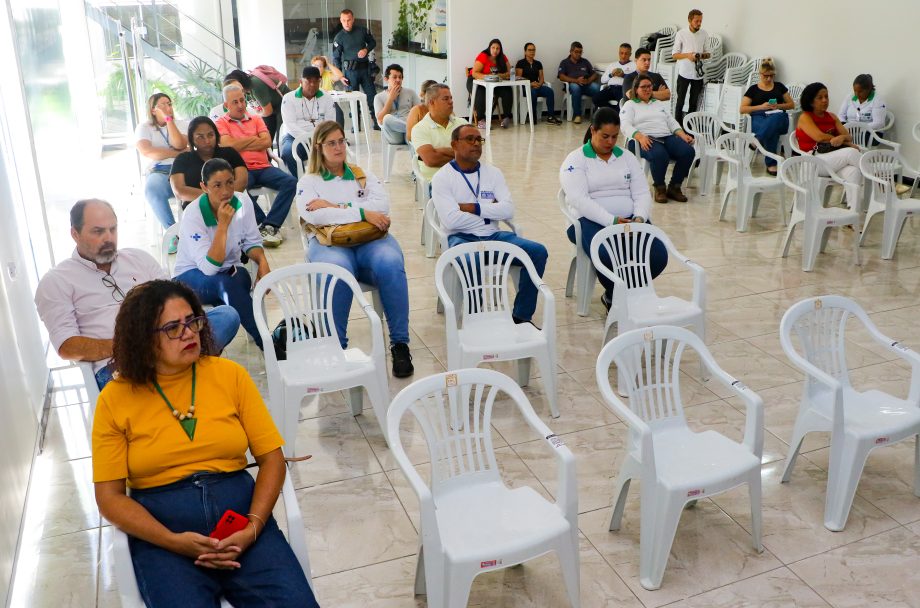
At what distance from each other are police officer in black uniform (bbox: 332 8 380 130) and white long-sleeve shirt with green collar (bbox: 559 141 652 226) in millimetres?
6877

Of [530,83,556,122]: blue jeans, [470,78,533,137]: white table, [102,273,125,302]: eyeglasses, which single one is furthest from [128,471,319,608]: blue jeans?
[530,83,556,122]: blue jeans

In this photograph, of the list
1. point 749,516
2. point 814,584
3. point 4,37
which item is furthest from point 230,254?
point 814,584

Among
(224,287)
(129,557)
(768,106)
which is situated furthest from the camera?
(768,106)

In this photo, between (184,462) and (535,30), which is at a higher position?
(535,30)

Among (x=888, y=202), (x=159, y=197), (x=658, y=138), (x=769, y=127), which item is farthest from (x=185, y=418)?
(x=769, y=127)

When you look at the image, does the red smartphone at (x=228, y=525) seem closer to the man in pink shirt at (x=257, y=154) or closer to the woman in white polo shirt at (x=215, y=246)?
the woman in white polo shirt at (x=215, y=246)

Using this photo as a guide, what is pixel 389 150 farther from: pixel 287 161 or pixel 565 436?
pixel 565 436

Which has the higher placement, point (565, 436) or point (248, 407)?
point (248, 407)

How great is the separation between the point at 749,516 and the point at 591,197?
2.28m

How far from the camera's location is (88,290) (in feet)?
10.5

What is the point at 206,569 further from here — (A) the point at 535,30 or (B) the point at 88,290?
(A) the point at 535,30

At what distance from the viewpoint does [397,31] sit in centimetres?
1219

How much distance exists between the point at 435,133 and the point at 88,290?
130 inches

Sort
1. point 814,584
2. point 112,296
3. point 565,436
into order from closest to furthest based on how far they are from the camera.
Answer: point 814,584 → point 112,296 → point 565,436
